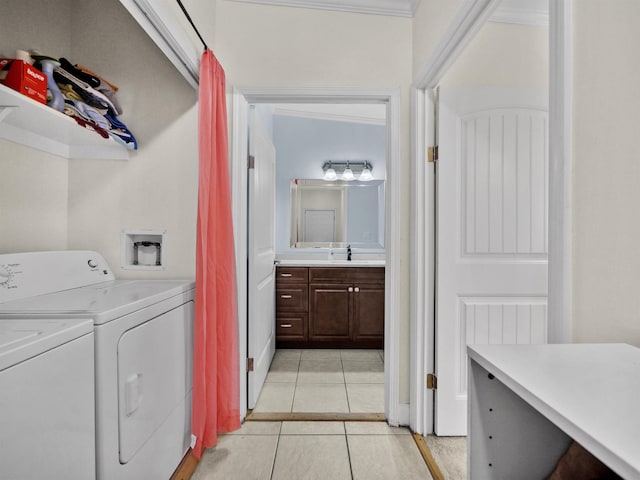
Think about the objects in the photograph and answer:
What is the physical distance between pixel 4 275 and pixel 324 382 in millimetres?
2040

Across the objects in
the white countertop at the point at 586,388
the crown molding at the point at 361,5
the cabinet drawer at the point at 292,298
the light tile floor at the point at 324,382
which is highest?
the crown molding at the point at 361,5

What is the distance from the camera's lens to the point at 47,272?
54.1 inches

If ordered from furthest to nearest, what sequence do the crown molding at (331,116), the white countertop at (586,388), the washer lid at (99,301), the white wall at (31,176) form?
1. the crown molding at (331,116)
2. the white wall at (31,176)
3. the washer lid at (99,301)
4. the white countertop at (586,388)

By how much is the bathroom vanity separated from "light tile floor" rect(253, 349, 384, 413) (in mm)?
193

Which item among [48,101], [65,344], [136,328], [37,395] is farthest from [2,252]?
[37,395]

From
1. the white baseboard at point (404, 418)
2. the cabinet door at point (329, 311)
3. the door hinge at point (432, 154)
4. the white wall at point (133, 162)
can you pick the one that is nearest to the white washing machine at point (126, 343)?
the white wall at point (133, 162)

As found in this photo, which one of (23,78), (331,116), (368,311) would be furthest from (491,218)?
(331,116)

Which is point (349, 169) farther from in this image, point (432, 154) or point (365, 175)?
point (432, 154)

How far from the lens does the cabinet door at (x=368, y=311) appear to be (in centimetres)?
315

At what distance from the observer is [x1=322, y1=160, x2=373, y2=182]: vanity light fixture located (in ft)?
12.4

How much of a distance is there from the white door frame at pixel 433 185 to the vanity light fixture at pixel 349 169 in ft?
6.12

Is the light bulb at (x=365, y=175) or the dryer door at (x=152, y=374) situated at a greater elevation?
the light bulb at (x=365, y=175)

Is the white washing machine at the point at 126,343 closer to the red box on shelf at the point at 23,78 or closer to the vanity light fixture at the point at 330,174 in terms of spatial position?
the red box on shelf at the point at 23,78

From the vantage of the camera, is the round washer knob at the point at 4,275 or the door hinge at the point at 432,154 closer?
the round washer knob at the point at 4,275
